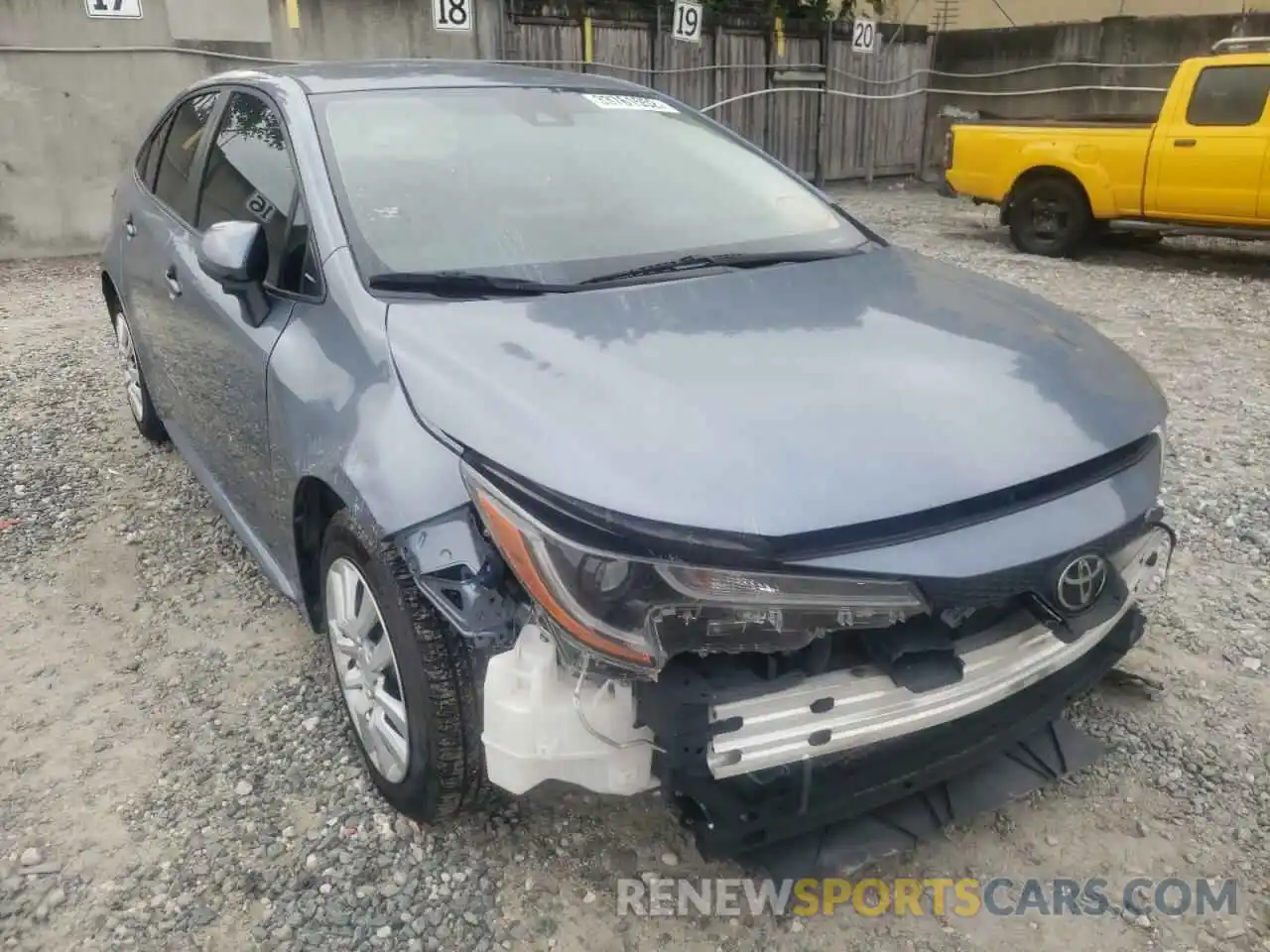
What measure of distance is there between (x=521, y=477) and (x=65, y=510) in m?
3.08

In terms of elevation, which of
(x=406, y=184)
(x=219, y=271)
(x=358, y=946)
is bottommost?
(x=358, y=946)

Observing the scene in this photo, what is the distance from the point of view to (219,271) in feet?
8.39

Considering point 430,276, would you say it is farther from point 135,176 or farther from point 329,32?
point 329,32

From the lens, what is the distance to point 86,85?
340 inches

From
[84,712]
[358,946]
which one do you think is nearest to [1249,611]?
[358,946]

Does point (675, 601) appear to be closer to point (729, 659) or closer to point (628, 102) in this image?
point (729, 659)

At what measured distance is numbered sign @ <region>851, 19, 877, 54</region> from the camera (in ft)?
41.1

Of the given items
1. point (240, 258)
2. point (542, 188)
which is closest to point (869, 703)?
point (542, 188)

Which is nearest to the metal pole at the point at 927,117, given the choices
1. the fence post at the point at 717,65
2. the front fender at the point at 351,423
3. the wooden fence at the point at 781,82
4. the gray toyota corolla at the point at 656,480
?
the wooden fence at the point at 781,82

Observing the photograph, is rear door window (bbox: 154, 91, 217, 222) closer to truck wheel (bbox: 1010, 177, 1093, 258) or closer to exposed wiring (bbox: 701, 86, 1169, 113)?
truck wheel (bbox: 1010, 177, 1093, 258)

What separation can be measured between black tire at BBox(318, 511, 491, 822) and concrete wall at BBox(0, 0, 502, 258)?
7.62 metres

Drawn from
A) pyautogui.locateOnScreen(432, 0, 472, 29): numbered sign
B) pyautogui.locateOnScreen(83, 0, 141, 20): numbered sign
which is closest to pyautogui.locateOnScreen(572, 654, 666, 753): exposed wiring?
pyautogui.locateOnScreen(83, 0, 141, 20): numbered sign

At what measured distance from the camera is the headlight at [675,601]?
67.7 inches

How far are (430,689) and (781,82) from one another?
38.7 feet
